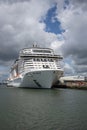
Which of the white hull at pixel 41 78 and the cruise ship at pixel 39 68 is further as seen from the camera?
the cruise ship at pixel 39 68

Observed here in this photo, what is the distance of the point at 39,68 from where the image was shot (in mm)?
71500

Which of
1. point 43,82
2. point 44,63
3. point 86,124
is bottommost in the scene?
point 86,124

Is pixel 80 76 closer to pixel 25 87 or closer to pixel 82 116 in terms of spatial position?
pixel 25 87

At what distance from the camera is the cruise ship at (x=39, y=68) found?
68.2 m

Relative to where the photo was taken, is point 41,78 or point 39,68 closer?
point 41,78

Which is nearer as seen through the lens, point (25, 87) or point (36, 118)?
point (36, 118)

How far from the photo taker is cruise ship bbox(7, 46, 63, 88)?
6819 centimetres

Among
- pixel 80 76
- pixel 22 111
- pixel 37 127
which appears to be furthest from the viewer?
pixel 80 76

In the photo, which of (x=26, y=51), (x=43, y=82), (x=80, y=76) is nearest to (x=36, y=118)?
(x=43, y=82)

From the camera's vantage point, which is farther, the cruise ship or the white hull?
the cruise ship

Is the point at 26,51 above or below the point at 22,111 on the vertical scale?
above

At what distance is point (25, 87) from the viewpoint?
74812 mm

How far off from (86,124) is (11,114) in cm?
815

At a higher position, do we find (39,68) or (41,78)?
(39,68)
